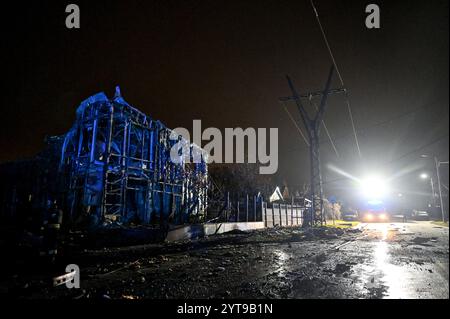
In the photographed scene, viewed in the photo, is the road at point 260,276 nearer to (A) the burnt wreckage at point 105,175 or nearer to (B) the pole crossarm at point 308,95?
(A) the burnt wreckage at point 105,175

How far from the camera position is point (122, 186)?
14117mm

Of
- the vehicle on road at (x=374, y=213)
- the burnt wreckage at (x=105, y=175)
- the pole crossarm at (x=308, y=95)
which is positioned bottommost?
the vehicle on road at (x=374, y=213)

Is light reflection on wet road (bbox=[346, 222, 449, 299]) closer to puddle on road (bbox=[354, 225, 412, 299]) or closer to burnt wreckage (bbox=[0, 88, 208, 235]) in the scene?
puddle on road (bbox=[354, 225, 412, 299])

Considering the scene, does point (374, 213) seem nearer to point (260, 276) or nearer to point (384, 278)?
point (384, 278)

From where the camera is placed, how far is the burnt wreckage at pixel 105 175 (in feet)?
45.1

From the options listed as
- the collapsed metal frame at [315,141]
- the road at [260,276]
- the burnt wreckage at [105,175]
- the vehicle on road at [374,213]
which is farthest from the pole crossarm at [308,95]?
the vehicle on road at [374,213]

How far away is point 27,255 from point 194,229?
7265 millimetres

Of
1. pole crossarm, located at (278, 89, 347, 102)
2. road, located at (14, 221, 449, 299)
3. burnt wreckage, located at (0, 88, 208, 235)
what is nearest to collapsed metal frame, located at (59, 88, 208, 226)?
burnt wreckage, located at (0, 88, 208, 235)

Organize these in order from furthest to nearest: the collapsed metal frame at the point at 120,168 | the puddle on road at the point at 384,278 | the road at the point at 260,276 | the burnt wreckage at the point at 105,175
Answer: the collapsed metal frame at the point at 120,168 < the burnt wreckage at the point at 105,175 < the road at the point at 260,276 < the puddle on road at the point at 384,278

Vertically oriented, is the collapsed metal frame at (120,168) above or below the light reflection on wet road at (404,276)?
above

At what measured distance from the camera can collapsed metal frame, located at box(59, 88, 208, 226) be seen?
1405cm

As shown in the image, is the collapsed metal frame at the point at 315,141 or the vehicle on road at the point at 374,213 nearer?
the collapsed metal frame at the point at 315,141

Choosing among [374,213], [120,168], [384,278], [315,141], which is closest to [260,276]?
[384,278]
